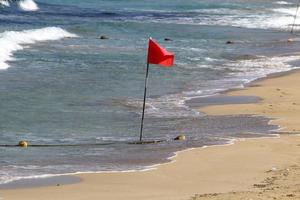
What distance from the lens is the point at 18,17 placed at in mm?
53688

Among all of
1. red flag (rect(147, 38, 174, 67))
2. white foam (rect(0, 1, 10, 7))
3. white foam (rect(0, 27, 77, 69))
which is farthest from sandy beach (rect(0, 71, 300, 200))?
white foam (rect(0, 1, 10, 7))

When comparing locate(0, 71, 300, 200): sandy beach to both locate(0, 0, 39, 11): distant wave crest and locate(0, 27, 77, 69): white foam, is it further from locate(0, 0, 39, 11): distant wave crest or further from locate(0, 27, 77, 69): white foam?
locate(0, 0, 39, 11): distant wave crest

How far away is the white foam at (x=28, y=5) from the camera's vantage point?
62.5 meters

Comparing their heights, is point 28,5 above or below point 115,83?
above

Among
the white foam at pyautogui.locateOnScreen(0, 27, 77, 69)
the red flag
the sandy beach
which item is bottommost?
the sandy beach

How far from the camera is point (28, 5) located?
Result: 64.4 m

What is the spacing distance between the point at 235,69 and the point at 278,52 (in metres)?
7.70

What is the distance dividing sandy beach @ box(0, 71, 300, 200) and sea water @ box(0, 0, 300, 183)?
66 centimetres

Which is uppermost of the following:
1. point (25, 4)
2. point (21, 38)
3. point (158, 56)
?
point (25, 4)

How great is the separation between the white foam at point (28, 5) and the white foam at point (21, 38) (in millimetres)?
18516

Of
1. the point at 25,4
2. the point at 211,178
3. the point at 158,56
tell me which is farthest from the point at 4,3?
the point at 211,178

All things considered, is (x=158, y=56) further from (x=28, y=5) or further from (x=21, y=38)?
(x=28, y=5)

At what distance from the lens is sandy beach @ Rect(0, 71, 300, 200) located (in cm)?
1289

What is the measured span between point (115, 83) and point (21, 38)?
44.0 ft
